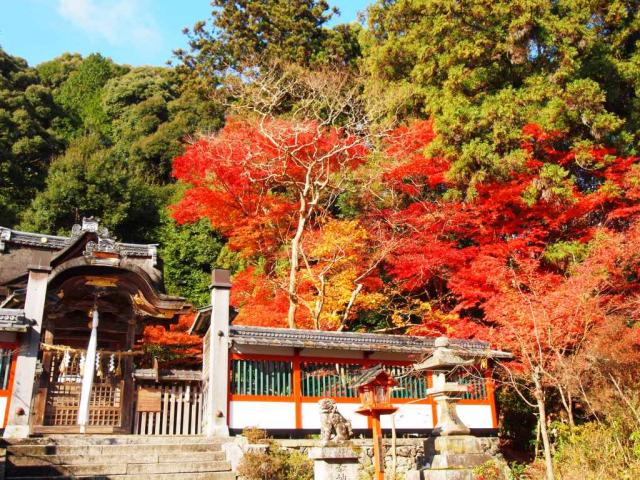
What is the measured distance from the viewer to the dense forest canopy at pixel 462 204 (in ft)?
41.3

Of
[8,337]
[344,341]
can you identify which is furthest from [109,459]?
[344,341]

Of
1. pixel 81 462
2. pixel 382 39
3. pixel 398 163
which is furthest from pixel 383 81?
pixel 81 462

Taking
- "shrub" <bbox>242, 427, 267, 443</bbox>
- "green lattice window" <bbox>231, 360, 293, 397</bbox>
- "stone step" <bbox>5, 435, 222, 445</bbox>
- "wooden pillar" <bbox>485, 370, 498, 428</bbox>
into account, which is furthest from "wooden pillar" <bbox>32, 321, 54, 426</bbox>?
"wooden pillar" <bbox>485, 370, 498, 428</bbox>

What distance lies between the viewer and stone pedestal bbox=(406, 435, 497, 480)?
815 centimetres

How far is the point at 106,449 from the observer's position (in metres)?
8.80

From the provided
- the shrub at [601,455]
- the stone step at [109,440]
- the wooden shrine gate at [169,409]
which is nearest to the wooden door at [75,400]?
the wooden shrine gate at [169,409]

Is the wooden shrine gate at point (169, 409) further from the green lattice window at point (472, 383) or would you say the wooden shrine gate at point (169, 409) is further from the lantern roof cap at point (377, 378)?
the green lattice window at point (472, 383)

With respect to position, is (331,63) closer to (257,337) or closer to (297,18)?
(297,18)

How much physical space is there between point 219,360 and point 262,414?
1.32 meters

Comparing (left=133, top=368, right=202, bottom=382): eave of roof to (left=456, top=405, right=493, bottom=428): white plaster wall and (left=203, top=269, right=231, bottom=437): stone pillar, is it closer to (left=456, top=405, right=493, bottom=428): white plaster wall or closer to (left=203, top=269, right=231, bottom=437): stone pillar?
(left=203, top=269, right=231, bottom=437): stone pillar

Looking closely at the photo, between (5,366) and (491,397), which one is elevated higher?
(5,366)

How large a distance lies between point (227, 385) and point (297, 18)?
23.2 meters

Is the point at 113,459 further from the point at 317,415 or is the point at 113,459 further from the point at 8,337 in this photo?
the point at 317,415

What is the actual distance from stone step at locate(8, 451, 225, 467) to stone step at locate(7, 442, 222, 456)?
116 millimetres
